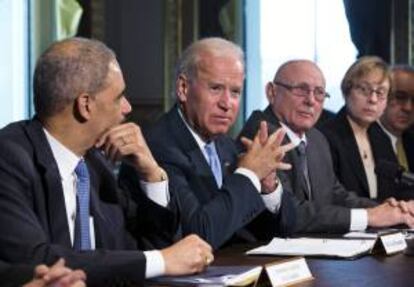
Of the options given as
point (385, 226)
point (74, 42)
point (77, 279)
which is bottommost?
point (385, 226)

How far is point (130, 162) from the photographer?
256 centimetres

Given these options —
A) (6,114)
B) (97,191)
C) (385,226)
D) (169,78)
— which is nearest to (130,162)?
(97,191)

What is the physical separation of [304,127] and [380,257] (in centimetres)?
109

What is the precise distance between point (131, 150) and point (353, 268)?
689mm

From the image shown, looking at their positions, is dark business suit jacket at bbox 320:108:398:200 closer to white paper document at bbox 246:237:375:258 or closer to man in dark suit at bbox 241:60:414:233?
man in dark suit at bbox 241:60:414:233

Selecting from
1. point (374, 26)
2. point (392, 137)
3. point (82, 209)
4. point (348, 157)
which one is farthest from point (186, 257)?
point (374, 26)

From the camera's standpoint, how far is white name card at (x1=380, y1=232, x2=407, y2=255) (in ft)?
8.57

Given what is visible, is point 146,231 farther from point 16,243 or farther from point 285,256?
point 16,243

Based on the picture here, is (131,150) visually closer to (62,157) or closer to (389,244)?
(62,157)

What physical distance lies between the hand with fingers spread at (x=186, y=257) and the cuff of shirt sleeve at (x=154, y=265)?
0.01 m

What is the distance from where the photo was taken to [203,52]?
2.92 m

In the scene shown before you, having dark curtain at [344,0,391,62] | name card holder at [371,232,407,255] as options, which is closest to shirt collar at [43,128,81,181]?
name card holder at [371,232,407,255]

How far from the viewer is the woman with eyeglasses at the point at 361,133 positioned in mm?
4059

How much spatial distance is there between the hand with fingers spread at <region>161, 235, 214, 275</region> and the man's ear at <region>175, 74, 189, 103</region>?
903 millimetres
